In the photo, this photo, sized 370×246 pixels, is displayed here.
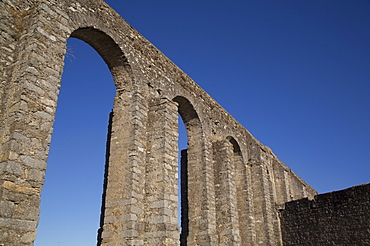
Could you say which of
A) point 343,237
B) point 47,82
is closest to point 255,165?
point 343,237

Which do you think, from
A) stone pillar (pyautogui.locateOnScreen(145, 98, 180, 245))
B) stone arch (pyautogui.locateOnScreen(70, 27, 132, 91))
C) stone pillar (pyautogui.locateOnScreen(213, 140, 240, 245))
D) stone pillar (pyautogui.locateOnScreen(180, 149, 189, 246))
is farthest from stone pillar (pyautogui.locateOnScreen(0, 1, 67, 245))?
stone pillar (pyautogui.locateOnScreen(180, 149, 189, 246))

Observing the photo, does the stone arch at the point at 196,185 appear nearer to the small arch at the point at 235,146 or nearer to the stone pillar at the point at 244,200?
the stone pillar at the point at 244,200

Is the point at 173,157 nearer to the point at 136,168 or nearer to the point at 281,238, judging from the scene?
the point at 136,168

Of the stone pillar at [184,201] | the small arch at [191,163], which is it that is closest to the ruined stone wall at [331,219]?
the stone pillar at [184,201]

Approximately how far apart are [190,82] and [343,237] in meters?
7.66

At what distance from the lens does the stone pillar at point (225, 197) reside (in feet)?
36.4

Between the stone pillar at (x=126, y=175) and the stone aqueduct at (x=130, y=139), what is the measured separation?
0.08 feet

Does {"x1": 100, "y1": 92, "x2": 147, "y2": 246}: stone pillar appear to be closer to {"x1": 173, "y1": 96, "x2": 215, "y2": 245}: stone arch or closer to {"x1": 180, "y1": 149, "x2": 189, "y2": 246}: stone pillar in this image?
{"x1": 173, "y1": 96, "x2": 215, "y2": 245}: stone arch

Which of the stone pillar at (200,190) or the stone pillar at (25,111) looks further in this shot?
the stone pillar at (200,190)

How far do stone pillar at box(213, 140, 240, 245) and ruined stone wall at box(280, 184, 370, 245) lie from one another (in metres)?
3.62

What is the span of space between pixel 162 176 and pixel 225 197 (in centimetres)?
420

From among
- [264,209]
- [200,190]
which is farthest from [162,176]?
[264,209]

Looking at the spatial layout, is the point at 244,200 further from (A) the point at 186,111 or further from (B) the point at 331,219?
(A) the point at 186,111

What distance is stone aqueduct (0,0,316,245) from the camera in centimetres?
545
